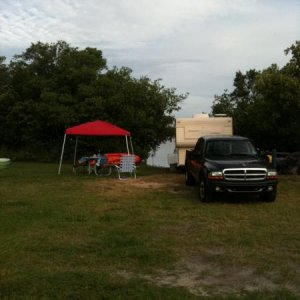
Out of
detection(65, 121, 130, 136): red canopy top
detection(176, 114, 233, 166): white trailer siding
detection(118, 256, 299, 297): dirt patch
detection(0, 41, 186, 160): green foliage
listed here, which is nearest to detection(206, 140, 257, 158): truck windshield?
detection(176, 114, 233, 166): white trailer siding

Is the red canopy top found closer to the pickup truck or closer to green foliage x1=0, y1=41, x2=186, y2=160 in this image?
the pickup truck

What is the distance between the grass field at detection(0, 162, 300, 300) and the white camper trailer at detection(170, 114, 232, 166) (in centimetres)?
631

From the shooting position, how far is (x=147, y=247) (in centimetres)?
720

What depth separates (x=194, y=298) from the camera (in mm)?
5043

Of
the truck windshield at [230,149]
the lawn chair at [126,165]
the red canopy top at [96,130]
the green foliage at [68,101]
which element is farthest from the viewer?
the green foliage at [68,101]

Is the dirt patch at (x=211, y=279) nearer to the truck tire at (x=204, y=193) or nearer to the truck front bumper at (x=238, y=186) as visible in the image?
the truck front bumper at (x=238, y=186)

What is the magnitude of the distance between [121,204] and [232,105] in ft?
76.6

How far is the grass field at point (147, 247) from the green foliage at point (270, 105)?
4100mm

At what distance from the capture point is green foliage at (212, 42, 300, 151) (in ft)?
50.6

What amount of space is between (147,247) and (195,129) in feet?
40.2

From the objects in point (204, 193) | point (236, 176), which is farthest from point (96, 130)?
point (236, 176)

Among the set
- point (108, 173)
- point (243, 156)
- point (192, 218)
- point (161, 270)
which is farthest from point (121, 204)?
point (108, 173)

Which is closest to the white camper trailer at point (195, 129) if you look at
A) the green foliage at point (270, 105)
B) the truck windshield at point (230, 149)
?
the green foliage at point (270, 105)

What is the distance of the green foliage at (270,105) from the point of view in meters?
15.4
